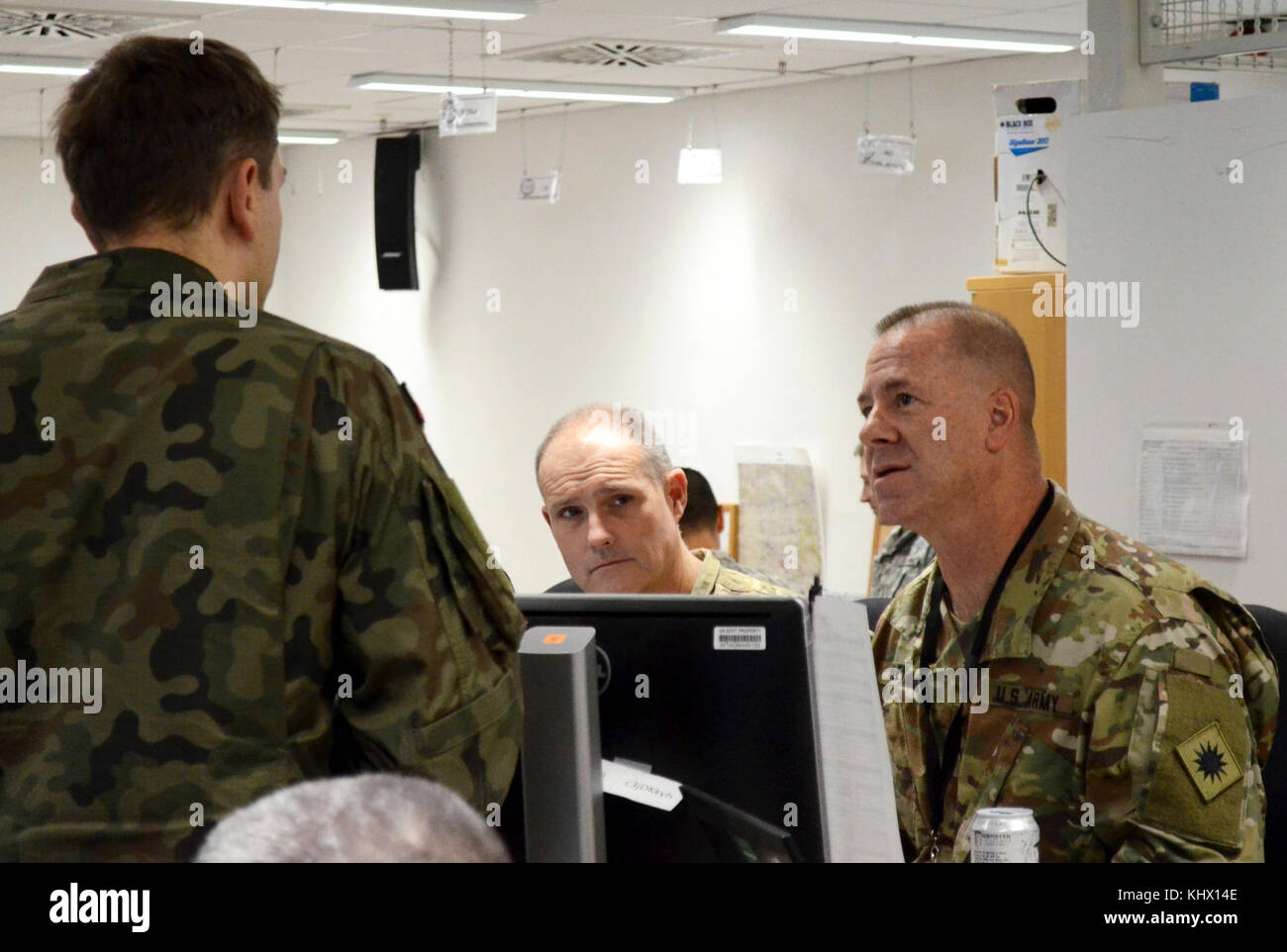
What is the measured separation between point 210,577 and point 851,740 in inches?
28.3

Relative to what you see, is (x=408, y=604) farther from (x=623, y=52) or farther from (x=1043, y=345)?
(x=623, y=52)

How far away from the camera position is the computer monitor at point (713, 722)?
1.88 meters

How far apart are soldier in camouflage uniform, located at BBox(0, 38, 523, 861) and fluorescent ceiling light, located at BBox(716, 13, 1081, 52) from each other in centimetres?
505

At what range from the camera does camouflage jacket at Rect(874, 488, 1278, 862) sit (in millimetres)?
2082

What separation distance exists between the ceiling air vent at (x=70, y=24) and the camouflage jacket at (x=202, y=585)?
5.38 m

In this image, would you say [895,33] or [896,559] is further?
[895,33]

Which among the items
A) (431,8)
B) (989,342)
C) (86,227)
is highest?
(431,8)

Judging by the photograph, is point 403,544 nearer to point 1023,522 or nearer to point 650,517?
point 1023,522

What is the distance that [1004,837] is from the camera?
65.5 inches

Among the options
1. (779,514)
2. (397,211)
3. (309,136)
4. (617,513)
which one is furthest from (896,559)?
(309,136)

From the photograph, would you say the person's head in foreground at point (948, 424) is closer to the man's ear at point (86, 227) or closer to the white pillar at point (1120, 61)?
the man's ear at point (86, 227)

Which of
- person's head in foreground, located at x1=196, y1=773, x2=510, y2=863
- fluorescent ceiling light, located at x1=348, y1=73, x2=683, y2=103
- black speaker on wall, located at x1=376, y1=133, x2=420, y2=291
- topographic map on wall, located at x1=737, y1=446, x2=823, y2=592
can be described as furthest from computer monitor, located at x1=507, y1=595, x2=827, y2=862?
black speaker on wall, located at x1=376, y1=133, x2=420, y2=291

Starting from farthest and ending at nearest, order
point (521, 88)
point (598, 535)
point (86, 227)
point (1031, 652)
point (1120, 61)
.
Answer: point (521, 88) < point (1120, 61) < point (598, 535) < point (1031, 652) < point (86, 227)
